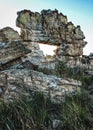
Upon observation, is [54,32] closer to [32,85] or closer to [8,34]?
[8,34]

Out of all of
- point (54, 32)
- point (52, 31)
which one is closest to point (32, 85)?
point (52, 31)

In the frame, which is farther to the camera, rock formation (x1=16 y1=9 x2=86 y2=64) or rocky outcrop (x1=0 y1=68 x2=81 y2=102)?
rock formation (x1=16 y1=9 x2=86 y2=64)

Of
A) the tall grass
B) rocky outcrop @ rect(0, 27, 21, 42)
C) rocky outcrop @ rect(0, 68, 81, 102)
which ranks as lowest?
the tall grass

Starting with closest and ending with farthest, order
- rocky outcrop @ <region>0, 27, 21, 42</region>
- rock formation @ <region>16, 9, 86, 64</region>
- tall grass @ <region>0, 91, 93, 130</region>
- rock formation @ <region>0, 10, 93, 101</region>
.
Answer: tall grass @ <region>0, 91, 93, 130</region>
rock formation @ <region>0, 10, 93, 101</region>
rocky outcrop @ <region>0, 27, 21, 42</region>
rock formation @ <region>16, 9, 86, 64</region>

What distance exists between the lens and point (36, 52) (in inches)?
851

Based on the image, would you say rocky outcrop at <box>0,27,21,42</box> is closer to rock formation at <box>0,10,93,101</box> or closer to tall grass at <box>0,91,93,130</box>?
rock formation at <box>0,10,93,101</box>

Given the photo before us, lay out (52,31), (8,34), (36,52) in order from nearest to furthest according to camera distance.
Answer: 1. (36,52)
2. (8,34)
3. (52,31)

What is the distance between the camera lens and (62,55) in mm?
25125

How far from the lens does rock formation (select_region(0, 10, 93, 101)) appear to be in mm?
9008

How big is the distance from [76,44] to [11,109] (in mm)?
19923

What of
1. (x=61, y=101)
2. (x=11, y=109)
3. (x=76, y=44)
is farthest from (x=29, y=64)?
(x=76, y=44)

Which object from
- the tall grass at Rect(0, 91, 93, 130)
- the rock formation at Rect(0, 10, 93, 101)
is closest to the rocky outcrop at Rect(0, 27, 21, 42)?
the rock formation at Rect(0, 10, 93, 101)

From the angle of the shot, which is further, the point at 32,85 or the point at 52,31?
the point at 52,31

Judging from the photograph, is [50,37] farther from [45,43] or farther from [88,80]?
[88,80]
